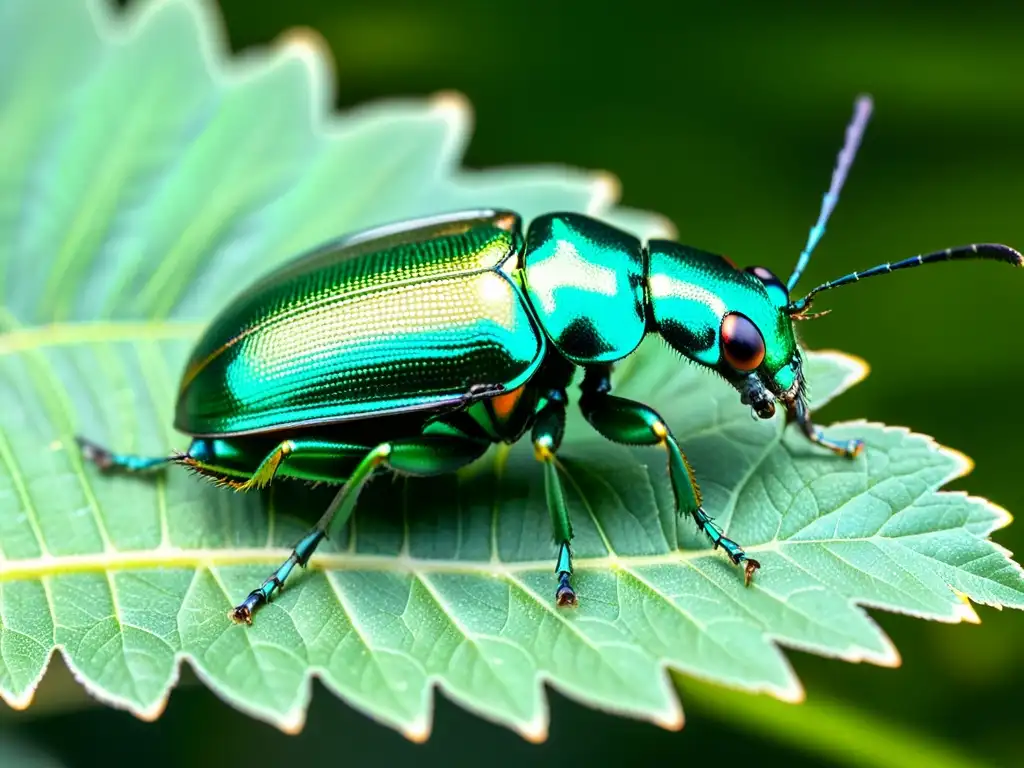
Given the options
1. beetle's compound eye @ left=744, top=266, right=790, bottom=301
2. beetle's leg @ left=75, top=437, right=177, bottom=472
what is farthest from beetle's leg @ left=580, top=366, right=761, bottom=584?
beetle's leg @ left=75, top=437, right=177, bottom=472

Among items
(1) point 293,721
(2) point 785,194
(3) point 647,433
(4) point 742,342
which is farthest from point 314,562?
(2) point 785,194

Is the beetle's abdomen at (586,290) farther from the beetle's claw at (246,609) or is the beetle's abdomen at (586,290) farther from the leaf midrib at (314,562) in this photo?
the beetle's claw at (246,609)

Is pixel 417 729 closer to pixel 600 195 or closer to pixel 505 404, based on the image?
pixel 505 404

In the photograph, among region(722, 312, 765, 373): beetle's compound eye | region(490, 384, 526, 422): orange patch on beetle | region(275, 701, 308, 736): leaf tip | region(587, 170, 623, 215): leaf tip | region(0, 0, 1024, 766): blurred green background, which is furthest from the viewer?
region(587, 170, 623, 215): leaf tip

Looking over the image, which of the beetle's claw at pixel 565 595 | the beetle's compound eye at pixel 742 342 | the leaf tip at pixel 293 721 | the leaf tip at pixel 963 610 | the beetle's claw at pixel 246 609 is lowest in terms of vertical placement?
the leaf tip at pixel 293 721

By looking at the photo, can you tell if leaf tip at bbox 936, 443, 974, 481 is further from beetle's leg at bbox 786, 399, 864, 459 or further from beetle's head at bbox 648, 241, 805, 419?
beetle's head at bbox 648, 241, 805, 419

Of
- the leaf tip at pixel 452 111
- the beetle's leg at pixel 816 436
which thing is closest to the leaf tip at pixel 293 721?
the beetle's leg at pixel 816 436

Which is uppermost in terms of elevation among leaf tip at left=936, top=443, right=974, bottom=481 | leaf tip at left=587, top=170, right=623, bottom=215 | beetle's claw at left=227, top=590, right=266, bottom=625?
leaf tip at left=587, top=170, right=623, bottom=215
